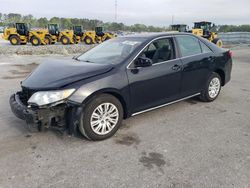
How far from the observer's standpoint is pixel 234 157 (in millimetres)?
2922

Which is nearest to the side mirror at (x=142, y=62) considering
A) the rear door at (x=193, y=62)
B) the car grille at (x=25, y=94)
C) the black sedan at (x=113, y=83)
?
the black sedan at (x=113, y=83)

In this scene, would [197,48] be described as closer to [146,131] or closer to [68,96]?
[146,131]

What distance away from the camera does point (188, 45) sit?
4461 mm

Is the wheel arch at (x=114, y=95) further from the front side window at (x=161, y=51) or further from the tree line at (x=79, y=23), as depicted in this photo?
the tree line at (x=79, y=23)

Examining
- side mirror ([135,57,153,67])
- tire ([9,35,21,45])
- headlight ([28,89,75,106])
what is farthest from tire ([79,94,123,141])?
tire ([9,35,21,45])

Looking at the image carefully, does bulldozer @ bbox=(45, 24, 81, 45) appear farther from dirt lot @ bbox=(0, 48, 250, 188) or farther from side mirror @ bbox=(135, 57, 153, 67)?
side mirror @ bbox=(135, 57, 153, 67)

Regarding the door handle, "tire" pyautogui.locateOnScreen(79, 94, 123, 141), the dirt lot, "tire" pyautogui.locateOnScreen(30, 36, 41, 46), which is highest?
"tire" pyautogui.locateOnScreen(30, 36, 41, 46)

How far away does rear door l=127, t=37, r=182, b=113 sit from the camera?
3.60m

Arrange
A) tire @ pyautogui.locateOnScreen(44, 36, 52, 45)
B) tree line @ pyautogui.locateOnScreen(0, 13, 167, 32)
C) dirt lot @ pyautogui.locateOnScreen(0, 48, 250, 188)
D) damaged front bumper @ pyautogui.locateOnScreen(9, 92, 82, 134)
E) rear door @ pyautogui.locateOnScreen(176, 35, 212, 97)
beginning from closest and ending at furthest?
dirt lot @ pyautogui.locateOnScreen(0, 48, 250, 188), damaged front bumper @ pyautogui.locateOnScreen(9, 92, 82, 134), rear door @ pyautogui.locateOnScreen(176, 35, 212, 97), tire @ pyautogui.locateOnScreen(44, 36, 52, 45), tree line @ pyautogui.locateOnScreen(0, 13, 167, 32)

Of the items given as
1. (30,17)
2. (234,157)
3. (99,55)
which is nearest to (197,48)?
(99,55)

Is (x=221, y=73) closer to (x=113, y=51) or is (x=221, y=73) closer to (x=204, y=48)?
(x=204, y=48)

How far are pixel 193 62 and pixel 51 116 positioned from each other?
2.79 metres

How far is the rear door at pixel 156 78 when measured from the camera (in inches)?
142

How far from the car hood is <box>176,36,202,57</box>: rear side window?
1.58 m
